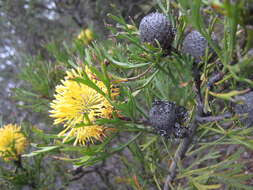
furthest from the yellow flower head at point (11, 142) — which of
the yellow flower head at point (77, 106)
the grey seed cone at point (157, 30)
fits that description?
the grey seed cone at point (157, 30)

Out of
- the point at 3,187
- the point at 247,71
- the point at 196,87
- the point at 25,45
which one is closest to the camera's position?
the point at 247,71

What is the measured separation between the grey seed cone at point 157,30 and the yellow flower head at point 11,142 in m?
0.91

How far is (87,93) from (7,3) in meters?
2.06

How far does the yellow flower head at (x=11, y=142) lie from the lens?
123 cm

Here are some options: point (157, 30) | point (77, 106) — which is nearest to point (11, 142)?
point (77, 106)

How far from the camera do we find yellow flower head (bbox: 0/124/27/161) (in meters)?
1.23

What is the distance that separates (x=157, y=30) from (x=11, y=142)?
0.99m

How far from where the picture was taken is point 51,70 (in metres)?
1.48

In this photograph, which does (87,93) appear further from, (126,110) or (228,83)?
(228,83)

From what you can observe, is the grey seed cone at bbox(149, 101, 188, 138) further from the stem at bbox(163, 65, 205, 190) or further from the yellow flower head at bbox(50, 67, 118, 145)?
the yellow flower head at bbox(50, 67, 118, 145)

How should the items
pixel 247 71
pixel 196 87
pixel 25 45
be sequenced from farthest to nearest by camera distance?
pixel 25 45 < pixel 196 87 < pixel 247 71

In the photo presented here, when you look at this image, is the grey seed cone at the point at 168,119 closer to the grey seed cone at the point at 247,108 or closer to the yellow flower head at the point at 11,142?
the grey seed cone at the point at 247,108

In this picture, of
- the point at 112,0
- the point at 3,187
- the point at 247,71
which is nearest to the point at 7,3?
the point at 112,0

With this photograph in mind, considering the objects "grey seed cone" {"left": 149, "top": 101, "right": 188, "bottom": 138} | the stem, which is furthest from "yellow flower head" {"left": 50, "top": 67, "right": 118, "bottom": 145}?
the stem
